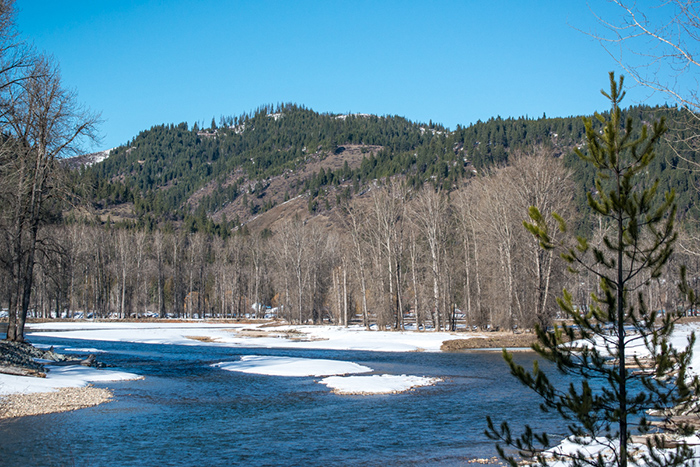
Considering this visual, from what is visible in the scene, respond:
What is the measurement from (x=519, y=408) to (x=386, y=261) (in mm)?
38873

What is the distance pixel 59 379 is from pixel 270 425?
1059cm

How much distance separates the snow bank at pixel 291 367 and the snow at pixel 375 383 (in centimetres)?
217

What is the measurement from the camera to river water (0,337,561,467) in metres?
11.5

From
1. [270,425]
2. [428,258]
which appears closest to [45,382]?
[270,425]

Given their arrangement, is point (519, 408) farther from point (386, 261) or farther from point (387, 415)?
point (386, 261)

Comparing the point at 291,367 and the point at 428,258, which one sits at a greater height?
the point at 428,258

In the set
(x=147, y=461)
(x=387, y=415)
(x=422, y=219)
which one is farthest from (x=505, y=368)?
(x=422, y=219)

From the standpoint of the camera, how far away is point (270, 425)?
14555mm

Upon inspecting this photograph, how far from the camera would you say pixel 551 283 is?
132 feet

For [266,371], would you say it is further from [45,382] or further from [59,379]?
[45,382]

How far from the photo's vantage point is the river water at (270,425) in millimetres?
11484

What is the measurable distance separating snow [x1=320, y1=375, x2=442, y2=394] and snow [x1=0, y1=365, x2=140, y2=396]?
29.5ft

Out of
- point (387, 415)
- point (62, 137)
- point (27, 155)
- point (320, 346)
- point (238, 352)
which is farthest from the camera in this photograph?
point (320, 346)

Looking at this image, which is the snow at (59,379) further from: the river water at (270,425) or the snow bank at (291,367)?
the snow bank at (291,367)
